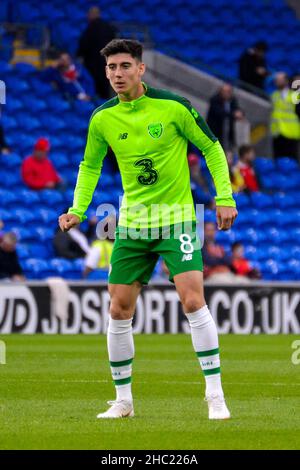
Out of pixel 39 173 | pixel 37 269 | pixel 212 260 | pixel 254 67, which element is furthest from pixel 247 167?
pixel 37 269

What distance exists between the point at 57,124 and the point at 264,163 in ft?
12.9

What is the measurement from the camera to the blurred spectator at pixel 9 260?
1714 centimetres

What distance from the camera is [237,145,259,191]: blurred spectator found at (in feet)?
69.0

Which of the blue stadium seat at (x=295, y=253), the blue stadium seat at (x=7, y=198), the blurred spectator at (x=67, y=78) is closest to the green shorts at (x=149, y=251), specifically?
the blue stadium seat at (x=7, y=198)

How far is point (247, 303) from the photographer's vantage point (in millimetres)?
17359

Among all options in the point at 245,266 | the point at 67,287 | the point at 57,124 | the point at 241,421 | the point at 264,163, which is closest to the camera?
the point at 241,421

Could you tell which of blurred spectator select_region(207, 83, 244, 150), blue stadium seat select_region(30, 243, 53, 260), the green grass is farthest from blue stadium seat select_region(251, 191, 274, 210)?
the green grass

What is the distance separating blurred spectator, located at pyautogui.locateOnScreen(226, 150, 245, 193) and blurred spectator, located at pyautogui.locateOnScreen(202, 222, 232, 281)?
260 centimetres

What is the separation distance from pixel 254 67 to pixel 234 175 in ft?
10.2

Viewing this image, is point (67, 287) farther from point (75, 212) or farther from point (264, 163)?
point (75, 212)

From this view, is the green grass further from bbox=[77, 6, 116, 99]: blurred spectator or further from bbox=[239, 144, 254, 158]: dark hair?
bbox=[77, 6, 116, 99]: blurred spectator

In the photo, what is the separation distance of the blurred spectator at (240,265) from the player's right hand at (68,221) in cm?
1085

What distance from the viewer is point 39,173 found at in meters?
19.4
